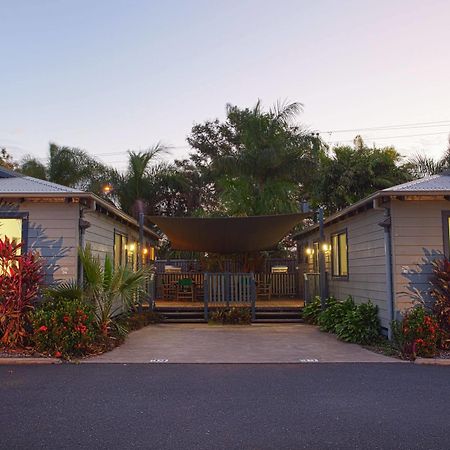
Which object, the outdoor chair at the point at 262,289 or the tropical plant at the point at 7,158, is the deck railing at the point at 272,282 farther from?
the tropical plant at the point at 7,158

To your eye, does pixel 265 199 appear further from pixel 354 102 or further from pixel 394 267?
pixel 394 267

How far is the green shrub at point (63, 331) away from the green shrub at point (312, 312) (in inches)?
240

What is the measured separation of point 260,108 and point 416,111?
6387 mm

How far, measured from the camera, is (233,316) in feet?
38.4

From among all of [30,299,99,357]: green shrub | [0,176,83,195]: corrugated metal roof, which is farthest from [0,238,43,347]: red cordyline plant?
[0,176,83,195]: corrugated metal roof

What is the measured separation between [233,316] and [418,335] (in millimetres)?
5310

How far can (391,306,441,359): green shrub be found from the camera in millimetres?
7121

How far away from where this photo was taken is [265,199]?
18.9 m

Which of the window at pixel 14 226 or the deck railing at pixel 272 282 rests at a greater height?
the window at pixel 14 226

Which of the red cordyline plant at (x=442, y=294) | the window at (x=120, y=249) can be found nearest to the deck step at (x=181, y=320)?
the window at (x=120, y=249)

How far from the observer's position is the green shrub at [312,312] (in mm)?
11781

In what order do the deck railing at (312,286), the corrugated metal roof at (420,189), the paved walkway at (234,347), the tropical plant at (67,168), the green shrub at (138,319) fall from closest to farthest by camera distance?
the paved walkway at (234,347), the corrugated metal roof at (420,189), the green shrub at (138,319), the deck railing at (312,286), the tropical plant at (67,168)

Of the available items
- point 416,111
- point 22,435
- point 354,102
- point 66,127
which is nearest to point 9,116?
point 66,127

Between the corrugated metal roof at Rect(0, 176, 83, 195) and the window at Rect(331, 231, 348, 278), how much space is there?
6.51 m
